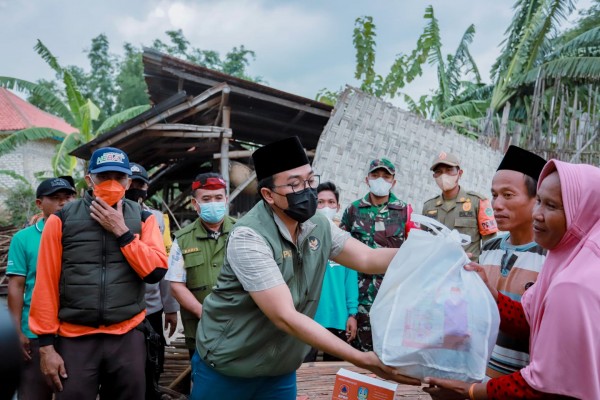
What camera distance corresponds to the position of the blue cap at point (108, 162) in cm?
251

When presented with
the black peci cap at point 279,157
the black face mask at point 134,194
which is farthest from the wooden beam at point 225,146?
the black peci cap at point 279,157

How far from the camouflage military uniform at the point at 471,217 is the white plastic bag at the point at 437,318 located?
2.38 metres

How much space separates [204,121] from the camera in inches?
316

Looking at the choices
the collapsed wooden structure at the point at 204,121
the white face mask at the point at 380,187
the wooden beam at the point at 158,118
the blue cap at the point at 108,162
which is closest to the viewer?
the blue cap at the point at 108,162

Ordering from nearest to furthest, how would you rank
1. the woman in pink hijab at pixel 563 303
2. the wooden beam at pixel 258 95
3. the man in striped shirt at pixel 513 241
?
the woman in pink hijab at pixel 563 303
the man in striped shirt at pixel 513 241
the wooden beam at pixel 258 95

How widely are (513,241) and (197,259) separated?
1.99 m

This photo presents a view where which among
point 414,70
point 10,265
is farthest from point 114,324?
point 414,70

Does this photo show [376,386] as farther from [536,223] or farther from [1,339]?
[1,339]

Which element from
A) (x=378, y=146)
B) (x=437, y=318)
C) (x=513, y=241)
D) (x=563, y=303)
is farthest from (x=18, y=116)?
(x=563, y=303)

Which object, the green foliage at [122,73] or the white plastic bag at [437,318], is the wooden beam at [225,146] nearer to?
the white plastic bag at [437,318]

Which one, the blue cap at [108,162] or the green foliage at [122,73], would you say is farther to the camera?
the green foliage at [122,73]

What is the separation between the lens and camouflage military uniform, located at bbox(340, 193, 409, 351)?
11.8 feet

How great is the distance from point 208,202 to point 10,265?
4.33 feet

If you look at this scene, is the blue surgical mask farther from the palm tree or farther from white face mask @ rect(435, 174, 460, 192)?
the palm tree
